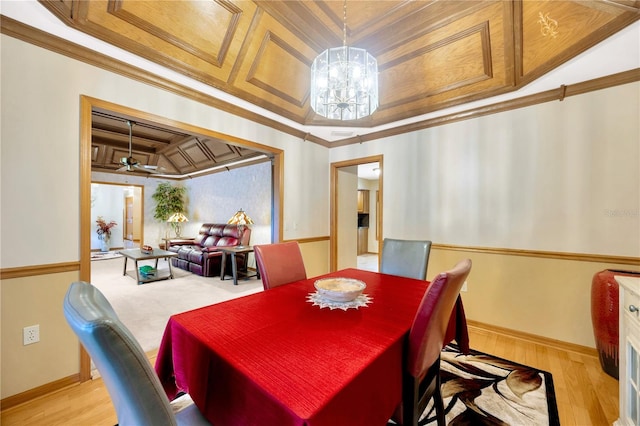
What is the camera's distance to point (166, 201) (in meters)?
7.78

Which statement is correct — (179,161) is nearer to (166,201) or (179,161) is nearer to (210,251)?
(166,201)

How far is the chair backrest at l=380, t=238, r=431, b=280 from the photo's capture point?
2.19 metres

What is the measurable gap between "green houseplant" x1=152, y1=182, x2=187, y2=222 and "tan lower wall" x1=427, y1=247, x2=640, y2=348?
7.88 meters

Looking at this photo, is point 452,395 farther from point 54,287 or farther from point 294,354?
point 54,287

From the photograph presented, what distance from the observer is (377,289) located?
5.60 feet

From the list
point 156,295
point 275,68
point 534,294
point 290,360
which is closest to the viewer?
point 290,360

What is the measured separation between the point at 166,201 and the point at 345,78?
25.5ft

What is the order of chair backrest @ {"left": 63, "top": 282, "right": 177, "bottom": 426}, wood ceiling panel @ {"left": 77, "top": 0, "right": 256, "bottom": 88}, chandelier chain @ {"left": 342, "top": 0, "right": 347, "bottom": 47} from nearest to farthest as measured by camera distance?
chair backrest @ {"left": 63, "top": 282, "right": 177, "bottom": 426}, wood ceiling panel @ {"left": 77, "top": 0, "right": 256, "bottom": 88}, chandelier chain @ {"left": 342, "top": 0, "right": 347, "bottom": 47}

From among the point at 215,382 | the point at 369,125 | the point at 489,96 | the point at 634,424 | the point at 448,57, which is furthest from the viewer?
the point at 369,125

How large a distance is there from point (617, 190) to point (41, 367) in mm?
4685

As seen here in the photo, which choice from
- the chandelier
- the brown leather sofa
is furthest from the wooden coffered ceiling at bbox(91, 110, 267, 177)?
the chandelier

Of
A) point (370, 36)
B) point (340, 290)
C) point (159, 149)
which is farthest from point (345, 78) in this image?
point (159, 149)

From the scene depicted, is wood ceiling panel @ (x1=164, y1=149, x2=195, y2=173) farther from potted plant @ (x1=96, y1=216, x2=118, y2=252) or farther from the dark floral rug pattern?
the dark floral rug pattern

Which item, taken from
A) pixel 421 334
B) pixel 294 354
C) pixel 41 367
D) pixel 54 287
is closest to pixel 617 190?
pixel 421 334
